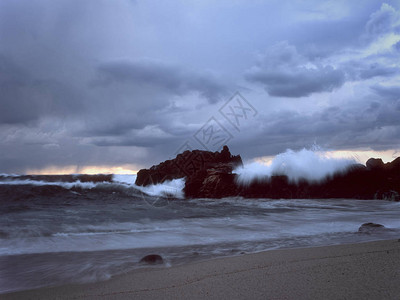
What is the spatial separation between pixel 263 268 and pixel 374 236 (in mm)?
2838

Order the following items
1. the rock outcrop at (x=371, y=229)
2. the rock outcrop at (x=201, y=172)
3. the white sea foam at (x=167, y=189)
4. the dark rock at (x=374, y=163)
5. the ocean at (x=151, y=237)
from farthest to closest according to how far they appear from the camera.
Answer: the white sea foam at (x=167, y=189)
the rock outcrop at (x=201, y=172)
the dark rock at (x=374, y=163)
the rock outcrop at (x=371, y=229)
the ocean at (x=151, y=237)

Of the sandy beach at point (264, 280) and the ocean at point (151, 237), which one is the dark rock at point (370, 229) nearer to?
the ocean at point (151, 237)

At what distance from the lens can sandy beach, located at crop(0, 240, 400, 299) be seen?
240cm

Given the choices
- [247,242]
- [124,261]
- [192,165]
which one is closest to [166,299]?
[124,261]

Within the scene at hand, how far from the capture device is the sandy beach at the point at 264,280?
240 centimetres

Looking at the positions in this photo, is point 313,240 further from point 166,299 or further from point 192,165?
point 192,165

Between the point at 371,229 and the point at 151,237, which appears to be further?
the point at 151,237

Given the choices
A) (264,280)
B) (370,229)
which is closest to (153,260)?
(264,280)

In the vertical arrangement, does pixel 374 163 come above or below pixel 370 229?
above

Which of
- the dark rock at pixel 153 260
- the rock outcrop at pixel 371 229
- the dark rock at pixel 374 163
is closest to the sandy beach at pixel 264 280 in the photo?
the dark rock at pixel 153 260

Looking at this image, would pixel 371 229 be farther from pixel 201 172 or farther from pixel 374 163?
pixel 201 172

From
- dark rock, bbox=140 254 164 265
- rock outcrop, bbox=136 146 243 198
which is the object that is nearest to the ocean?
dark rock, bbox=140 254 164 265

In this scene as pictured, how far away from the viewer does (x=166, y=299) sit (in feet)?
8.03

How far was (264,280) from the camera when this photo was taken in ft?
8.92
